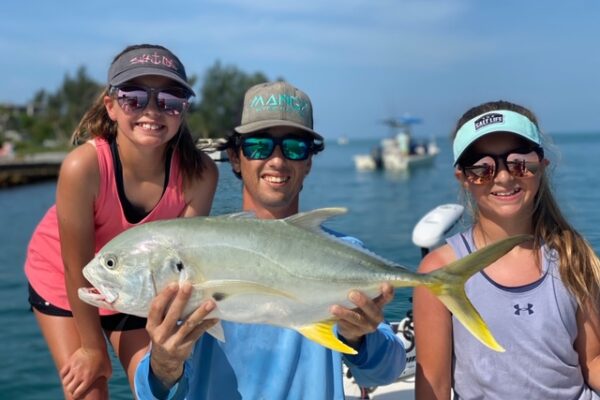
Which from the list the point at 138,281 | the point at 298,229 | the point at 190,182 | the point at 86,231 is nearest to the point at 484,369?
the point at 298,229

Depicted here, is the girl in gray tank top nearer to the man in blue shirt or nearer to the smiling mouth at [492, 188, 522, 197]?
the smiling mouth at [492, 188, 522, 197]

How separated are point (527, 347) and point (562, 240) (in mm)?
487

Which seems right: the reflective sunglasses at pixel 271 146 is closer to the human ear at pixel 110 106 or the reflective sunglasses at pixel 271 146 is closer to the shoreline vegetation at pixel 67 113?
the human ear at pixel 110 106

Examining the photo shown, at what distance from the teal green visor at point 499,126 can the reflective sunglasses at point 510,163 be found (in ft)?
0.18

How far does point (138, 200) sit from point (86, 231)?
0.99 feet

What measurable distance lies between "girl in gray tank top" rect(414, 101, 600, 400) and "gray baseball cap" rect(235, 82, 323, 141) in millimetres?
680

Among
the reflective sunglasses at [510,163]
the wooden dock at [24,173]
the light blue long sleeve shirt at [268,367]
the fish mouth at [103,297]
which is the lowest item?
the light blue long sleeve shirt at [268,367]

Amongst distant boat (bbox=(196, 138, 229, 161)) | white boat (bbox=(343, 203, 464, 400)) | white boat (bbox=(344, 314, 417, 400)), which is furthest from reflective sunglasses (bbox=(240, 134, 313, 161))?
white boat (bbox=(344, 314, 417, 400))

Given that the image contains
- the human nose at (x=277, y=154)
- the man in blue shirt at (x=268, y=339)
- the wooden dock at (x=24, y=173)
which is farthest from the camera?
the wooden dock at (x=24, y=173)

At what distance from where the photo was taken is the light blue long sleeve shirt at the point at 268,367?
7.57ft

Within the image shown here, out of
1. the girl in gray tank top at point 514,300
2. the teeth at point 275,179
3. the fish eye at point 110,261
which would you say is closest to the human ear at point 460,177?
the girl in gray tank top at point 514,300

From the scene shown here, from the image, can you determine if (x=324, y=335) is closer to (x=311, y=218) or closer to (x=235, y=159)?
(x=311, y=218)

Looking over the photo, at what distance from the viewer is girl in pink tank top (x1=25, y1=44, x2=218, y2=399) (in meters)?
2.85

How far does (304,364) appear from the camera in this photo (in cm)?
235
